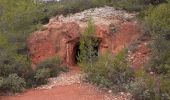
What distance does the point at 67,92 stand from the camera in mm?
12922

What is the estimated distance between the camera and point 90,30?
13625mm

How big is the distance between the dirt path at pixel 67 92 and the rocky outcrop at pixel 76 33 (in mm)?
2730

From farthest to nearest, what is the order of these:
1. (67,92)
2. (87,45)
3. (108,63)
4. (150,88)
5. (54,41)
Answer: (54,41)
(87,45)
(108,63)
(67,92)
(150,88)

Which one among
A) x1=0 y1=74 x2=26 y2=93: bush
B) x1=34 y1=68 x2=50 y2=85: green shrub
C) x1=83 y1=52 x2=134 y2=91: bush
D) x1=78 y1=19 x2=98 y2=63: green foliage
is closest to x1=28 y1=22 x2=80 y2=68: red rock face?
x1=34 y1=68 x2=50 y2=85: green shrub

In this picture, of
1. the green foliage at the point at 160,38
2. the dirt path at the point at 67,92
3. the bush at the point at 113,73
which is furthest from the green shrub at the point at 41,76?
the green foliage at the point at 160,38

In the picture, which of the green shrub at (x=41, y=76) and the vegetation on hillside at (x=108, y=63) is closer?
the vegetation on hillside at (x=108, y=63)

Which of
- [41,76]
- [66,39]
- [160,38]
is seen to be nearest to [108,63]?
[160,38]

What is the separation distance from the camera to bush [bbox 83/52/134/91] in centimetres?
1277

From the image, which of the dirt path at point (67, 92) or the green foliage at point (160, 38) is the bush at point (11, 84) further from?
the green foliage at point (160, 38)

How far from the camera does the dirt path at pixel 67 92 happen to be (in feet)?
40.2

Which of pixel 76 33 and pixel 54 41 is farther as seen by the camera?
pixel 54 41

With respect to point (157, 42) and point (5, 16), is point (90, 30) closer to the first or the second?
point (157, 42)

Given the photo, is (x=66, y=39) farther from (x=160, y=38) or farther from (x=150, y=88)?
(x=150, y=88)

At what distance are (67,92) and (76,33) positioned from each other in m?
4.62
